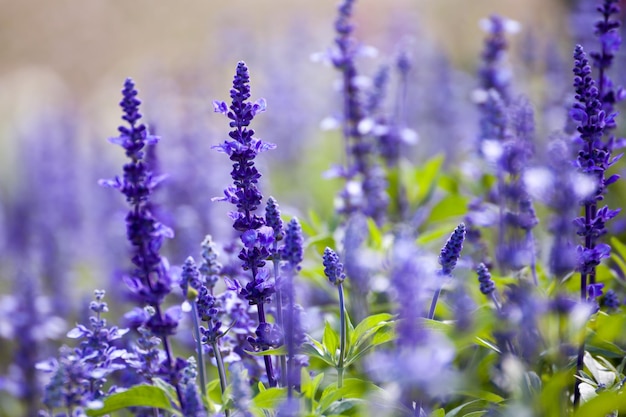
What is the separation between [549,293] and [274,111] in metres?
6.24

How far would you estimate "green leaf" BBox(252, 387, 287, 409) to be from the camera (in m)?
1.96

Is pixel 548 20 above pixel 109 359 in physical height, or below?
above

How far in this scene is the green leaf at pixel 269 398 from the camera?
1960 mm

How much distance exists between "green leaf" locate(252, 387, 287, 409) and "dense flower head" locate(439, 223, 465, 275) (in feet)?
1.83

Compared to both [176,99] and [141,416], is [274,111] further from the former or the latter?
[141,416]

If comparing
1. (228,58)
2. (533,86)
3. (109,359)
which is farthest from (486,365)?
(228,58)

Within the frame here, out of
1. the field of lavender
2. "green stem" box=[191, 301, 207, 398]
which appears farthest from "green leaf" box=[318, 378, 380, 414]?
"green stem" box=[191, 301, 207, 398]

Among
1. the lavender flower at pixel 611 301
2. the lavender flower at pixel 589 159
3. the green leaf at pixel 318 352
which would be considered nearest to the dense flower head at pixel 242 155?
the green leaf at pixel 318 352

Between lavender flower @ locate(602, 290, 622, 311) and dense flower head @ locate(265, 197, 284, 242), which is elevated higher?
dense flower head @ locate(265, 197, 284, 242)

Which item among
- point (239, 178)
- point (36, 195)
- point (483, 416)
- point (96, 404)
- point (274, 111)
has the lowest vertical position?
point (483, 416)

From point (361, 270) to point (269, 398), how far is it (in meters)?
0.55

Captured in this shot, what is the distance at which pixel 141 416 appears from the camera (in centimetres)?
267

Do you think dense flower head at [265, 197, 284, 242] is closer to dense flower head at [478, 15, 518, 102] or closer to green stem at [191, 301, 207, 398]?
green stem at [191, 301, 207, 398]

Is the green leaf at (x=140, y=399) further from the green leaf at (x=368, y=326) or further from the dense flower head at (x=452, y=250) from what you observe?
the dense flower head at (x=452, y=250)
